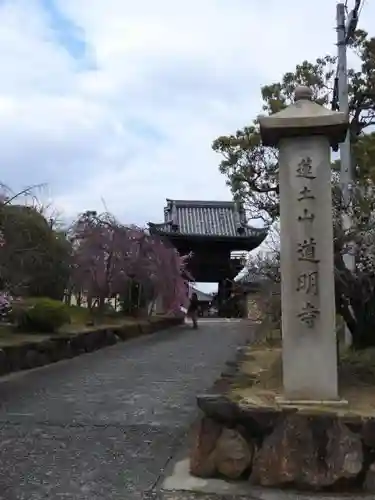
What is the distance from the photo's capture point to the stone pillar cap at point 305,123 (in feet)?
16.6

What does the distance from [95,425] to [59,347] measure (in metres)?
6.59

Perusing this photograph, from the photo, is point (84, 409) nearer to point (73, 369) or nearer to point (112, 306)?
point (73, 369)

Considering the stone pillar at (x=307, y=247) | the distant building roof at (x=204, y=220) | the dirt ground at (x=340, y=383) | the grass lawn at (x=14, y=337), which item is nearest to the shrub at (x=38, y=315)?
the grass lawn at (x=14, y=337)

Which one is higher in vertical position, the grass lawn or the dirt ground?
the grass lawn

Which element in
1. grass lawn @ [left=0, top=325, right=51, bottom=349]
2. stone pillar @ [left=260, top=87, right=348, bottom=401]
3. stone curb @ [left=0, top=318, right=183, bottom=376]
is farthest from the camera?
grass lawn @ [left=0, top=325, right=51, bottom=349]

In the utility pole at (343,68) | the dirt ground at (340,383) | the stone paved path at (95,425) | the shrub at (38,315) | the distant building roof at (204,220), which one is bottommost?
the stone paved path at (95,425)

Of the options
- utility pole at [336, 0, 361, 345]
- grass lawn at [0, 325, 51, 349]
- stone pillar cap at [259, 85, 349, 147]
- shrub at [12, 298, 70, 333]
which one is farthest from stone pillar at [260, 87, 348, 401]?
shrub at [12, 298, 70, 333]

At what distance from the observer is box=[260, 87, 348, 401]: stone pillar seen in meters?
4.91

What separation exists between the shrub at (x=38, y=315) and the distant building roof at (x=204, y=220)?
18938mm

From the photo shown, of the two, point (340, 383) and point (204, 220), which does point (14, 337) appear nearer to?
point (340, 383)

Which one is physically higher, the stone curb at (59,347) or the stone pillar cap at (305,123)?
the stone pillar cap at (305,123)

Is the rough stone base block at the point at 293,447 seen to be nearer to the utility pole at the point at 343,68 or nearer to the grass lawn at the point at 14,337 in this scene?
the utility pole at the point at 343,68

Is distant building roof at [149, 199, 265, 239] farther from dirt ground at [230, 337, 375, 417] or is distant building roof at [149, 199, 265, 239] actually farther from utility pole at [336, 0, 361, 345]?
dirt ground at [230, 337, 375, 417]

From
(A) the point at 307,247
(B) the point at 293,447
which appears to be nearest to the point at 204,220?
(A) the point at 307,247
